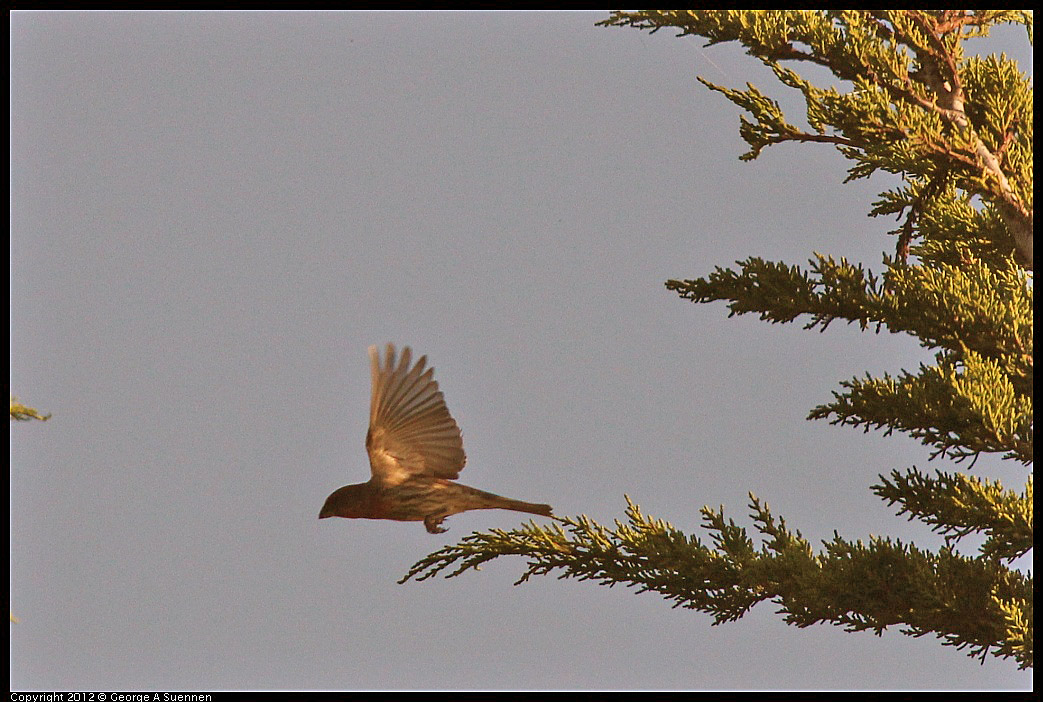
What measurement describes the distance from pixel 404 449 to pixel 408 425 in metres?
0.12

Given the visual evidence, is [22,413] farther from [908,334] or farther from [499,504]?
[908,334]

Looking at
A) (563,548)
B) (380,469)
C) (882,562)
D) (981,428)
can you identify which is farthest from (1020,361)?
(380,469)

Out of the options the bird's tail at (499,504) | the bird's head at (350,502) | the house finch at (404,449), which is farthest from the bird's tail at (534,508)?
the bird's head at (350,502)

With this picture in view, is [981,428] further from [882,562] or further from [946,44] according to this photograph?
[946,44]

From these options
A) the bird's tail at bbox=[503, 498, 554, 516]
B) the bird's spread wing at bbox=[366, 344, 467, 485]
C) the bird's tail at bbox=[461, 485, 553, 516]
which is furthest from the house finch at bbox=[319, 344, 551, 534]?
the bird's tail at bbox=[503, 498, 554, 516]

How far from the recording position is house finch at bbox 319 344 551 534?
17.7ft

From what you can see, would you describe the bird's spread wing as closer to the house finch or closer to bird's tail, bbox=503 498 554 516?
the house finch

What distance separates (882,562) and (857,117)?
217 centimetres

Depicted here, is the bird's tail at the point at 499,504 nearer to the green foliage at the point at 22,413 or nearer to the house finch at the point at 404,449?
the house finch at the point at 404,449

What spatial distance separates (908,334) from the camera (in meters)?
5.59

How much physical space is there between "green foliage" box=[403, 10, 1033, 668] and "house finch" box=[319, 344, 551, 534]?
309 mm

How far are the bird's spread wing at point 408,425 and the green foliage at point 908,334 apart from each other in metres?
0.42

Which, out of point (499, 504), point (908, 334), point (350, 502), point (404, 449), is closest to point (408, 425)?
point (404, 449)

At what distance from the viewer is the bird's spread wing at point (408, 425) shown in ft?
17.7
